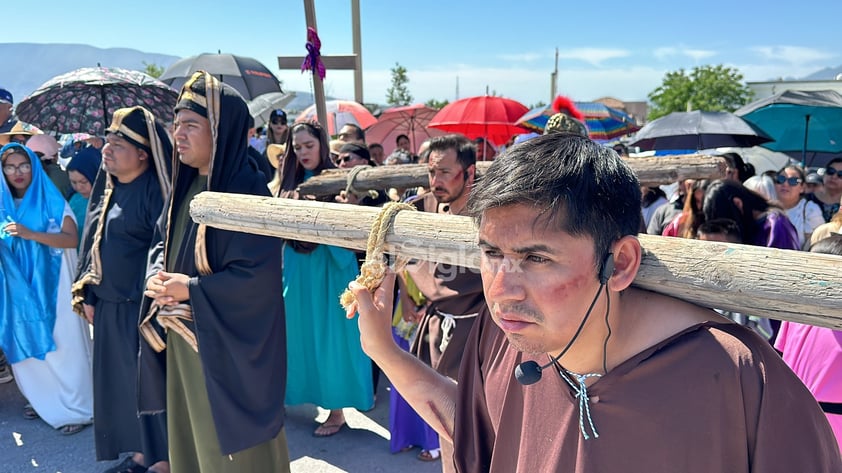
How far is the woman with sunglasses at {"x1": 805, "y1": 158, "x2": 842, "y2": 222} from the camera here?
609cm

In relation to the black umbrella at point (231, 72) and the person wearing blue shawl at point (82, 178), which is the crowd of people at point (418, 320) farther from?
the black umbrella at point (231, 72)

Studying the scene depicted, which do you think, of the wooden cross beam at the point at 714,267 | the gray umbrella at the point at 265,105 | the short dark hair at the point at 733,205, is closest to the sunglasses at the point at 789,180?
the short dark hair at the point at 733,205

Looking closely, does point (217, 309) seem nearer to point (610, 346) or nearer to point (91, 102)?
point (610, 346)

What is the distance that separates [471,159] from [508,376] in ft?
5.58

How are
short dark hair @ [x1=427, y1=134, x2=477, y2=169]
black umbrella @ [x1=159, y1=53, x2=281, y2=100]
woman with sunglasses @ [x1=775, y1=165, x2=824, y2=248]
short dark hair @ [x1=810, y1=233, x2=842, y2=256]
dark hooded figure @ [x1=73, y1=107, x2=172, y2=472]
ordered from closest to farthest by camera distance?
short dark hair @ [x1=810, y1=233, x2=842, y2=256]
short dark hair @ [x1=427, y1=134, x2=477, y2=169]
dark hooded figure @ [x1=73, y1=107, x2=172, y2=472]
woman with sunglasses @ [x1=775, y1=165, x2=824, y2=248]
black umbrella @ [x1=159, y1=53, x2=281, y2=100]

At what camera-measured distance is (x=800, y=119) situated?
24.4 ft

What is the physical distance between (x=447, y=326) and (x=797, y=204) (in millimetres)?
4408

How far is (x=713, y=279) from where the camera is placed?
112 centimetres

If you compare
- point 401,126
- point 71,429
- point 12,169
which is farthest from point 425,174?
point 401,126

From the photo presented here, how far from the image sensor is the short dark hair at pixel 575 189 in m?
1.12

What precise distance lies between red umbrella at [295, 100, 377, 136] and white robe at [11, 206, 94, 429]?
4.83 metres

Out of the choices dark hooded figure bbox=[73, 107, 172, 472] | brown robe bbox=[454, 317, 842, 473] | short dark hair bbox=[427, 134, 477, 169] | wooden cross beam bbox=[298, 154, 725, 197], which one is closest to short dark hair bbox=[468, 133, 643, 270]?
brown robe bbox=[454, 317, 842, 473]

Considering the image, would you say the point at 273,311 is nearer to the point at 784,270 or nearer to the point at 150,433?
the point at 150,433

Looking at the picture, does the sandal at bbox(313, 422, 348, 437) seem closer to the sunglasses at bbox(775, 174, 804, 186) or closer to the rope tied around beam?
the rope tied around beam
